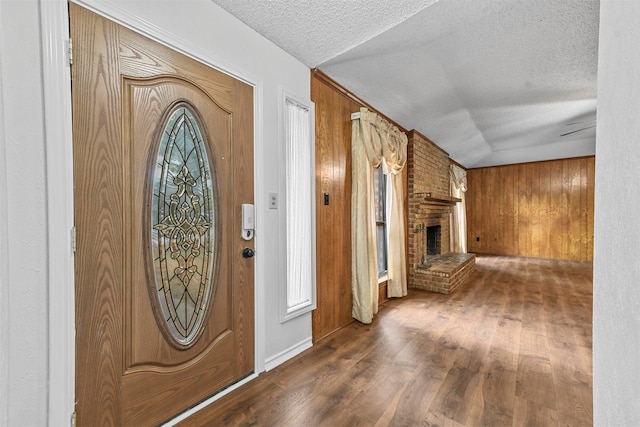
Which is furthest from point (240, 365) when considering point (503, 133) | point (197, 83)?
point (503, 133)

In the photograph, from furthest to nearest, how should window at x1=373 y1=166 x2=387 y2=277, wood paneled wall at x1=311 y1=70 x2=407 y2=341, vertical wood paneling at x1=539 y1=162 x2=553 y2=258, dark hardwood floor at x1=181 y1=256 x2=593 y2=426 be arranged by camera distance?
vertical wood paneling at x1=539 y1=162 x2=553 y2=258
window at x1=373 y1=166 x2=387 y2=277
wood paneled wall at x1=311 y1=70 x2=407 y2=341
dark hardwood floor at x1=181 y1=256 x2=593 y2=426

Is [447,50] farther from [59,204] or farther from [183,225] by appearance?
[59,204]

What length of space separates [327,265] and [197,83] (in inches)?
67.7

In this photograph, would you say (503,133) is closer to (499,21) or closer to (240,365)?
(499,21)

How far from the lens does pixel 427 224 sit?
4.75 metres

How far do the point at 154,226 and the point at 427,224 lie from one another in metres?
4.28

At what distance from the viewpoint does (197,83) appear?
1553 mm

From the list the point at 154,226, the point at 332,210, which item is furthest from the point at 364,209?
the point at 154,226

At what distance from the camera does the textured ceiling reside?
178 cm

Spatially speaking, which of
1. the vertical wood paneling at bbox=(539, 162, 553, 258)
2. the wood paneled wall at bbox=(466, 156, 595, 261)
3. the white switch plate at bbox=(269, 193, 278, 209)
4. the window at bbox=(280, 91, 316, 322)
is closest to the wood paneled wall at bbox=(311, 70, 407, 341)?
the window at bbox=(280, 91, 316, 322)

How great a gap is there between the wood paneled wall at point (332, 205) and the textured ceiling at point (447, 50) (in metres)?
0.20

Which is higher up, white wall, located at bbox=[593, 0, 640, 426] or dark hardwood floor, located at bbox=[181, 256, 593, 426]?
white wall, located at bbox=[593, 0, 640, 426]

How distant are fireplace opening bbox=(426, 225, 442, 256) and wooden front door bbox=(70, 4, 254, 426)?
4.45m

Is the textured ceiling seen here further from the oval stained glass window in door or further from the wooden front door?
the oval stained glass window in door
